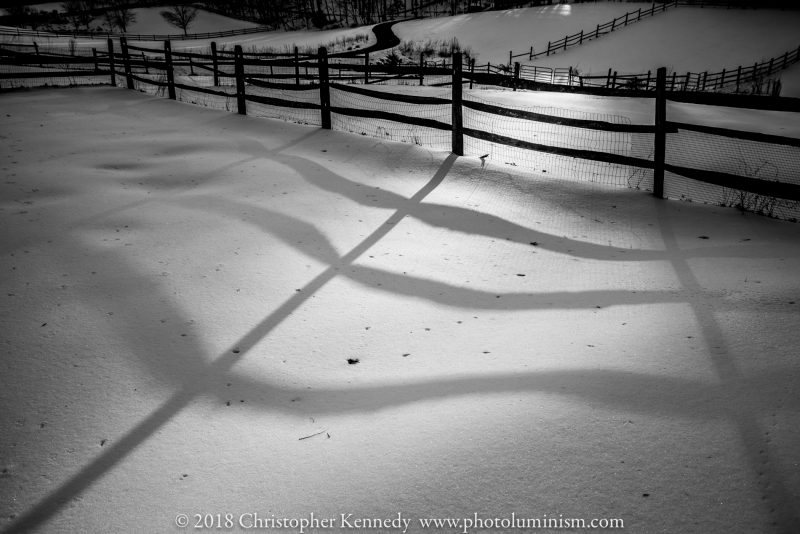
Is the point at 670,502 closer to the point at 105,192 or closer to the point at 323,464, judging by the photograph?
the point at 323,464

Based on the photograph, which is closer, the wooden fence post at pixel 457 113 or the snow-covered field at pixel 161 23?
the wooden fence post at pixel 457 113

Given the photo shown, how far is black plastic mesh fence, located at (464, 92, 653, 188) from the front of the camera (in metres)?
7.81

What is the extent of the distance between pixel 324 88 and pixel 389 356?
7.35m

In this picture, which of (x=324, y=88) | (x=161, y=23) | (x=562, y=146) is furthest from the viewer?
(x=161, y=23)

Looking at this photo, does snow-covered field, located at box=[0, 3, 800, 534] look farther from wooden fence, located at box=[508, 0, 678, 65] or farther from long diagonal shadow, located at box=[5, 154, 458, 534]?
wooden fence, located at box=[508, 0, 678, 65]

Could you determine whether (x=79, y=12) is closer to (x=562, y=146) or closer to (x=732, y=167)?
(x=562, y=146)

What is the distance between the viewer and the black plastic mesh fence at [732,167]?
664 cm

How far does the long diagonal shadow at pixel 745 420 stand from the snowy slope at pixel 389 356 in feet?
0.04

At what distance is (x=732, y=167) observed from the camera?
8.66 metres

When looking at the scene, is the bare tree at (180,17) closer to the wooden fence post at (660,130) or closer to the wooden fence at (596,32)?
the wooden fence at (596,32)

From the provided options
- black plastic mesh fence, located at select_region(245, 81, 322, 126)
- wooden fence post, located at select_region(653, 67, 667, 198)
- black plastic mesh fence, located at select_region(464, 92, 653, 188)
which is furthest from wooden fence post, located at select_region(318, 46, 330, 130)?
wooden fence post, located at select_region(653, 67, 667, 198)

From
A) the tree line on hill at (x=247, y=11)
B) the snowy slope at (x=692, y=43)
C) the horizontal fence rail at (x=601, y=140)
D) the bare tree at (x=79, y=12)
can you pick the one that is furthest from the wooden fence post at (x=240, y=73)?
the bare tree at (x=79, y=12)

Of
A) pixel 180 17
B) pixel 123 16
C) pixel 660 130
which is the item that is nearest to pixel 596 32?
pixel 660 130

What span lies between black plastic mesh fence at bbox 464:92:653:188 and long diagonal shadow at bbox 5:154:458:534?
417 cm
